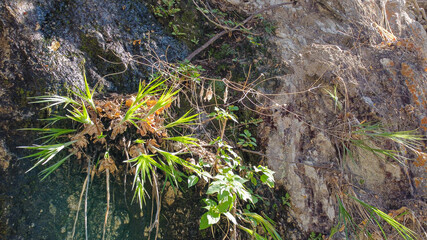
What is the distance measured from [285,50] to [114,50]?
129cm

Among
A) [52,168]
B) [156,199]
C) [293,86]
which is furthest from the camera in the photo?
[293,86]

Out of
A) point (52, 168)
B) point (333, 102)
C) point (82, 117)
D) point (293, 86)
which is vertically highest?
point (82, 117)

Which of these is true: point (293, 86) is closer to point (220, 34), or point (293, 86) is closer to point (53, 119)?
point (220, 34)

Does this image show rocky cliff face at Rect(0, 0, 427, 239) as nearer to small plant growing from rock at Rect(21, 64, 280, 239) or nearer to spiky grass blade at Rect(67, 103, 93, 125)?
small plant growing from rock at Rect(21, 64, 280, 239)

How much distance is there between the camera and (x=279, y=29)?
8.35 feet

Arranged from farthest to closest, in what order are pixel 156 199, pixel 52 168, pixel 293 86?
pixel 293 86 → pixel 156 199 → pixel 52 168

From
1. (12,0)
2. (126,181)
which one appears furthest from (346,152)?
(12,0)

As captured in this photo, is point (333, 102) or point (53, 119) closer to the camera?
point (53, 119)

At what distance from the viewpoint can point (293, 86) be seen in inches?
90.0

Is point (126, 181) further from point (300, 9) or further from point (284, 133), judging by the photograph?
point (300, 9)

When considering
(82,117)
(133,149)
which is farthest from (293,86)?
(82,117)

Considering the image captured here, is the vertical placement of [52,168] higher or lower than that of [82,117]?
lower

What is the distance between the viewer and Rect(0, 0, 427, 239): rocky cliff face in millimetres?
1512

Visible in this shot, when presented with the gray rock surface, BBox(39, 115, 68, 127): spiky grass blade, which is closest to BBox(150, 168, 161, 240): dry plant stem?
BBox(39, 115, 68, 127): spiky grass blade
